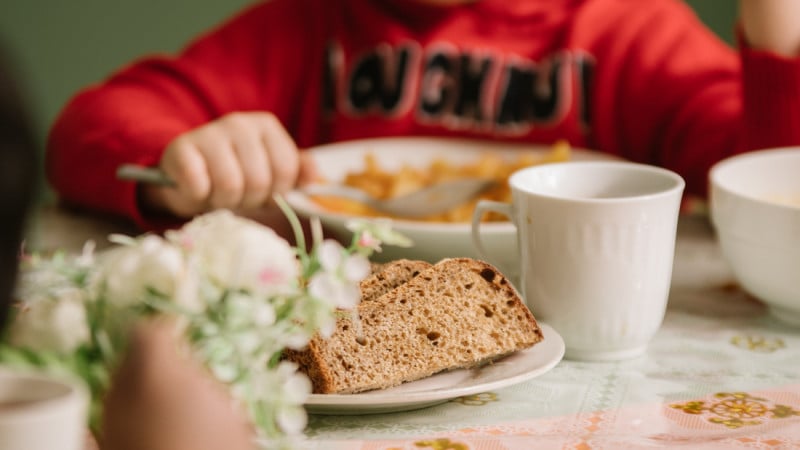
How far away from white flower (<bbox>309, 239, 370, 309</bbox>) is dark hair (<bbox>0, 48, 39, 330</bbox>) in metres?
0.14

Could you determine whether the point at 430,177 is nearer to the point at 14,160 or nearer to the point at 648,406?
the point at 648,406

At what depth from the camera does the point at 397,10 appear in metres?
1.37

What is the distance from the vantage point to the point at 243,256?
39 cm

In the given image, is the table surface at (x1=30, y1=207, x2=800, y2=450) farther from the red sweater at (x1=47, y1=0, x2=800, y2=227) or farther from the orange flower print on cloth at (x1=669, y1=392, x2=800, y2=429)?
the red sweater at (x1=47, y1=0, x2=800, y2=227)

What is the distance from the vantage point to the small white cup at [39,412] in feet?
0.94

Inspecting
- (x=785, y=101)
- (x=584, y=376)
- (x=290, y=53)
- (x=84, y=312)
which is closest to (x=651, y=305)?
(x=584, y=376)

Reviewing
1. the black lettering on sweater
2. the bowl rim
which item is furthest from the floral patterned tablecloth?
the black lettering on sweater

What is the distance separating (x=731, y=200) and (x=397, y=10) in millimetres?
777

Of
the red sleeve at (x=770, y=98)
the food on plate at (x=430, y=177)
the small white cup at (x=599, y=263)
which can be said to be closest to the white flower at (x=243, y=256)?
the small white cup at (x=599, y=263)

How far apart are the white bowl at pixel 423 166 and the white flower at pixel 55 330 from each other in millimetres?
402

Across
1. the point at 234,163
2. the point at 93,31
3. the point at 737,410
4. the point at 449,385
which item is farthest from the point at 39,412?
the point at 93,31

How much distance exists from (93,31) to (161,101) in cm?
105

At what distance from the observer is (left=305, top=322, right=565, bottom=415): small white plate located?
499 millimetres

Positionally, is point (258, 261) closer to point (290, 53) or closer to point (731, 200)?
point (731, 200)
